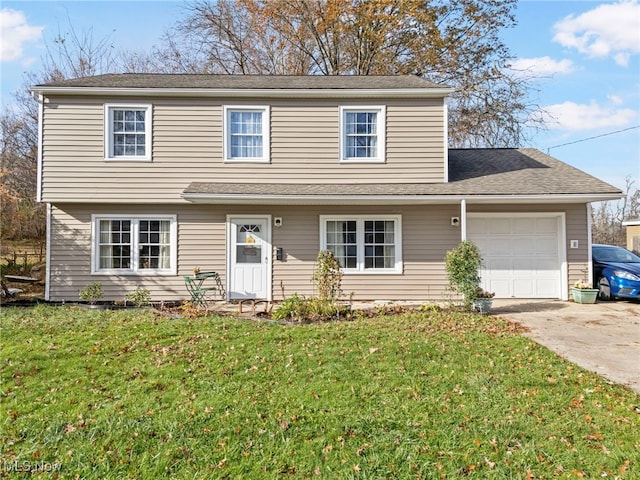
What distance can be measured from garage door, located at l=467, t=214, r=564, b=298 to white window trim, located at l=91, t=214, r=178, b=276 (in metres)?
7.64

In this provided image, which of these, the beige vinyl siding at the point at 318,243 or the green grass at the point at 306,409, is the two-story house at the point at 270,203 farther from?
the green grass at the point at 306,409

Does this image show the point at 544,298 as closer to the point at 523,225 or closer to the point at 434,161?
the point at 523,225

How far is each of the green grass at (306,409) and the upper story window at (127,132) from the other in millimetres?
5141

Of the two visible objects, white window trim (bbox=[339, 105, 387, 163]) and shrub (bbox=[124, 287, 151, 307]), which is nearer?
Answer: shrub (bbox=[124, 287, 151, 307])

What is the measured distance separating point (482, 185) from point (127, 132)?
901cm

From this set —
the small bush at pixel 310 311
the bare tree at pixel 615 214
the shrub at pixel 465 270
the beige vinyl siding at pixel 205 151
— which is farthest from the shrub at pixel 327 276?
the bare tree at pixel 615 214

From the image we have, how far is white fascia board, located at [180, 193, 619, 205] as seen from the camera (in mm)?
8445

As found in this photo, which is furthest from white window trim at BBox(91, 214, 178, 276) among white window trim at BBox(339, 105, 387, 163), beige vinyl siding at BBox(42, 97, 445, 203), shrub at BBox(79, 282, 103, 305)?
white window trim at BBox(339, 105, 387, 163)

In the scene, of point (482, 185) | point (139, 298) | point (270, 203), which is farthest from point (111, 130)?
point (482, 185)

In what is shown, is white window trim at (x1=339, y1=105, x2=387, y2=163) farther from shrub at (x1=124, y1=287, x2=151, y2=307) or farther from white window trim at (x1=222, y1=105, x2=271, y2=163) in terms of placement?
shrub at (x1=124, y1=287, x2=151, y2=307)

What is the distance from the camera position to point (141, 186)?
30.7 feet

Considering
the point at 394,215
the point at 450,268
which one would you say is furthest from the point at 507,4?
the point at 450,268

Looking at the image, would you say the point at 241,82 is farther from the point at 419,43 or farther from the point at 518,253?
the point at 419,43

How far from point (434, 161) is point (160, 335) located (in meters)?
7.54
